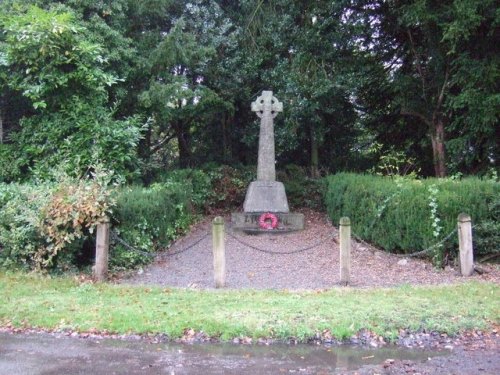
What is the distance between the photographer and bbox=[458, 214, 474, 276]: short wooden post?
933cm

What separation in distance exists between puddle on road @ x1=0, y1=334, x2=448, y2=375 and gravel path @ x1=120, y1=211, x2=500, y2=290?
3011 millimetres

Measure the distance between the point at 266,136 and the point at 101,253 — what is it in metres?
7.58

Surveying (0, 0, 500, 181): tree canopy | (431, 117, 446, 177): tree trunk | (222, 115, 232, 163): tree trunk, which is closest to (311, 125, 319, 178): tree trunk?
(0, 0, 500, 181): tree canopy

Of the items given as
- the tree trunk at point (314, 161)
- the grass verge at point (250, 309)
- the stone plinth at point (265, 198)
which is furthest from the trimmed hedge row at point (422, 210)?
the tree trunk at point (314, 161)

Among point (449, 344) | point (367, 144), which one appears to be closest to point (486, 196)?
point (449, 344)

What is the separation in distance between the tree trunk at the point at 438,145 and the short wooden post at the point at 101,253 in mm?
11096

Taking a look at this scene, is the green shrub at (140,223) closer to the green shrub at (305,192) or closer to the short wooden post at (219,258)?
the short wooden post at (219,258)

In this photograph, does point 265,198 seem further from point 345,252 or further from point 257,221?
point 345,252

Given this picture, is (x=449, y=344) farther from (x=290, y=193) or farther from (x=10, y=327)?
(x=290, y=193)

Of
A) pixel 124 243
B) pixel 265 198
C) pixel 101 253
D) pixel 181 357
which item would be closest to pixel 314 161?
pixel 265 198

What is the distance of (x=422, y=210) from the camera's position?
10.4 meters

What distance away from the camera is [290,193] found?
59.8ft

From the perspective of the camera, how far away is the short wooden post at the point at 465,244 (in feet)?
30.6

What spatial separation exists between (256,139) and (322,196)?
3.33m
